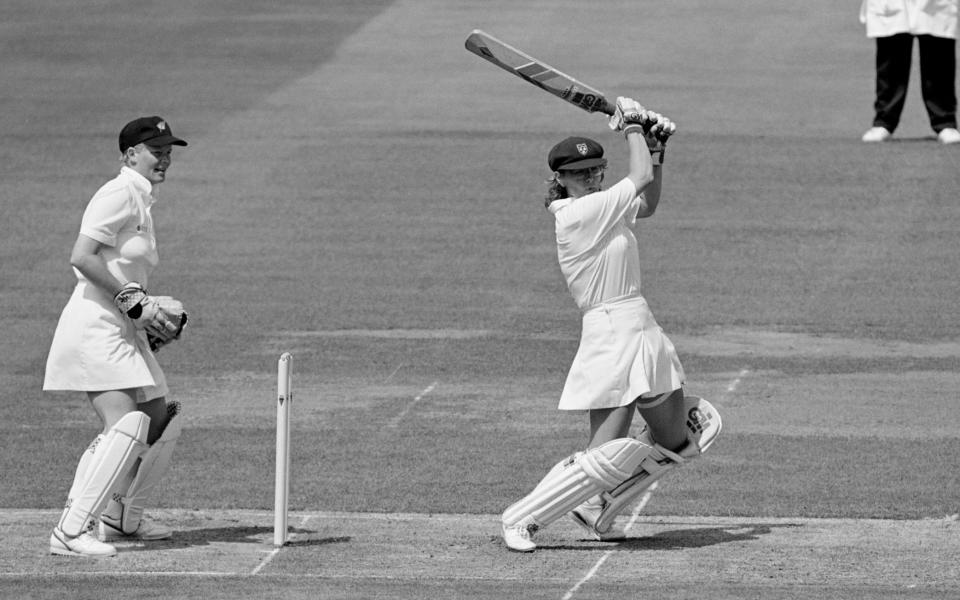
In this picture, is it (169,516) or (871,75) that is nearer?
(169,516)

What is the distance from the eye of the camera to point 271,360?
544 inches

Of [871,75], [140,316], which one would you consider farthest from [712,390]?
[871,75]

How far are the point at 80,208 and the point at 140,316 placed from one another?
1059 cm

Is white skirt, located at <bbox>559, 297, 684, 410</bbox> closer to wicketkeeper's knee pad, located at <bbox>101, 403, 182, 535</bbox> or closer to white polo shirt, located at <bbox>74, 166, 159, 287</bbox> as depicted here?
wicketkeeper's knee pad, located at <bbox>101, 403, 182, 535</bbox>

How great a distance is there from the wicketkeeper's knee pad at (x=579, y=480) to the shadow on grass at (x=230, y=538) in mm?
962

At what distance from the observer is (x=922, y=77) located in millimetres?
20328

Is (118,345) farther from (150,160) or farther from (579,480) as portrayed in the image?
(579,480)

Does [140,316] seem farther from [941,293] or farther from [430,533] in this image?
[941,293]

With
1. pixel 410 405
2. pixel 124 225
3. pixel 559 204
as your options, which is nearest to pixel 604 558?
pixel 559 204

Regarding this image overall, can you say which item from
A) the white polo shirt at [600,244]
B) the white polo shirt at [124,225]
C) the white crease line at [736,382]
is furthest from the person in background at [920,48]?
the white polo shirt at [124,225]

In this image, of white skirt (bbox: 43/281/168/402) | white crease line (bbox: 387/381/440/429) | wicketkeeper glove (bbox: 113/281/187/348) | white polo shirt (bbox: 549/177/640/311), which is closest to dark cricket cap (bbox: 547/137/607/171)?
white polo shirt (bbox: 549/177/640/311)

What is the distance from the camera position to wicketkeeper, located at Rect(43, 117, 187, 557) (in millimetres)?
8383

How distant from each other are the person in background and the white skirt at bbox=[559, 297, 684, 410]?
1223 cm

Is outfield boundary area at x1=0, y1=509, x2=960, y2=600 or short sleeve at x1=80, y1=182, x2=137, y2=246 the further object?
short sleeve at x1=80, y1=182, x2=137, y2=246
